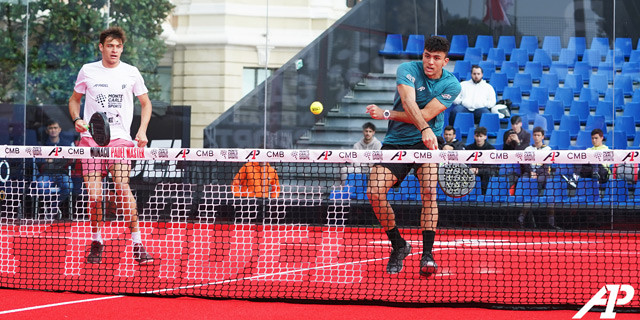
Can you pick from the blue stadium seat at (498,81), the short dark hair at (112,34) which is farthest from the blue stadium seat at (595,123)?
the short dark hair at (112,34)

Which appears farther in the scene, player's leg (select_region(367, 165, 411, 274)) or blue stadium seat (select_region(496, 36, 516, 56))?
blue stadium seat (select_region(496, 36, 516, 56))

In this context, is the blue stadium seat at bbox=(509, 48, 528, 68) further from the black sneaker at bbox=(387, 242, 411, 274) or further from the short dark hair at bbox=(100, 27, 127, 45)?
the short dark hair at bbox=(100, 27, 127, 45)

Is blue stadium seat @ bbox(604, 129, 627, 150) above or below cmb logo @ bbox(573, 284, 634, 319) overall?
above

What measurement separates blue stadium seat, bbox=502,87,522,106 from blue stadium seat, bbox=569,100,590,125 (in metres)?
0.81

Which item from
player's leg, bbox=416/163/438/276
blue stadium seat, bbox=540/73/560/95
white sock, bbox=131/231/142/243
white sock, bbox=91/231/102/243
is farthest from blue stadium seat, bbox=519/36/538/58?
white sock, bbox=91/231/102/243

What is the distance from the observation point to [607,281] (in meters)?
6.26

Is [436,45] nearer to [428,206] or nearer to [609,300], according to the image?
[428,206]

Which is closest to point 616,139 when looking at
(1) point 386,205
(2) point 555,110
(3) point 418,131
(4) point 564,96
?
(2) point 555,110

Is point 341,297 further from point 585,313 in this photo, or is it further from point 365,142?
point 365,142

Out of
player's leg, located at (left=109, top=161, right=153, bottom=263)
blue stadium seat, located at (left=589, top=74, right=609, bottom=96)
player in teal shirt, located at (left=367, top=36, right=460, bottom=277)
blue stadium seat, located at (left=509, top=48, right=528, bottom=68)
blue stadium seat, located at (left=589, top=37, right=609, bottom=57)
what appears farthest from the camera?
blue stadium seat, located at (left=509, top=48, right=528, bottom=68)

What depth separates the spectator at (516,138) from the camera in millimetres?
12781

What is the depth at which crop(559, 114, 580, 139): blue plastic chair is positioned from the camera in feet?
44.0

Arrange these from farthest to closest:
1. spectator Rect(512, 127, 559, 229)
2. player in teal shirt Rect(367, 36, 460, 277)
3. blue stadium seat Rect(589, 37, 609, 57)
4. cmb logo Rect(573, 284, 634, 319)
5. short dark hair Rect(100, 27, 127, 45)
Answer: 1. blue stadium seat Rect(589, 37, 609, 57)
2. spectator Rect(512, 127, 559, 229)
3. short dark hair Rect(100, 27, 127, 45)
4. player in teal shirt Rect(367, 36, 460, 277)
5. cmb logo Rect(573, 284, 634, 319)

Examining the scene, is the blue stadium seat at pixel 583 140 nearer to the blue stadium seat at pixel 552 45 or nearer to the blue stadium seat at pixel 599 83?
the blue stadium seat at pixel 599 83
